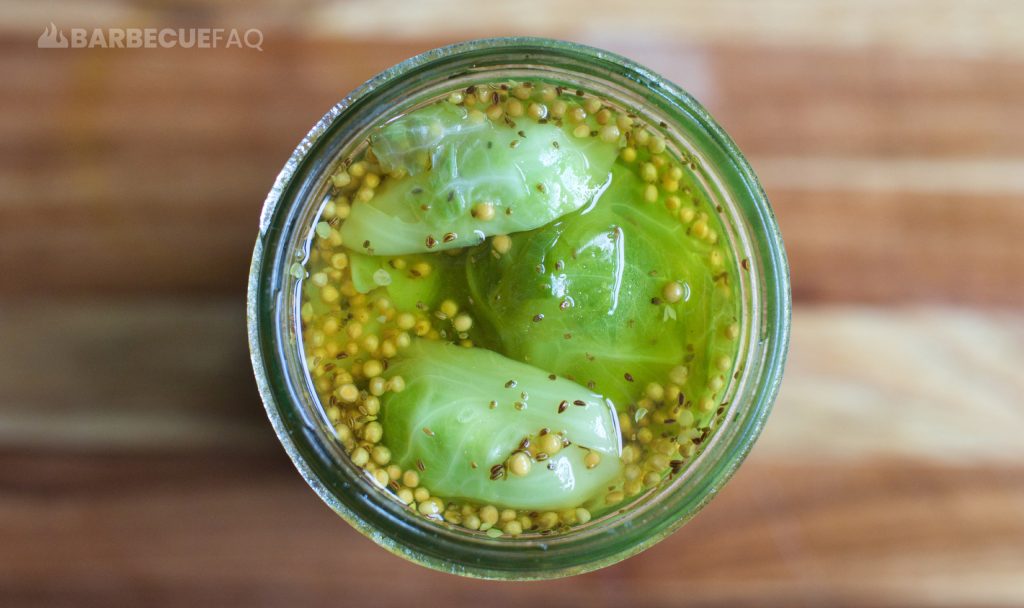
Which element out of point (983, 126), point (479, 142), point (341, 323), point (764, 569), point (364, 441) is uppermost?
point (983, 126)

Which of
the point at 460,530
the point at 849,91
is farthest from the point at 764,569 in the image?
the point at 849,91

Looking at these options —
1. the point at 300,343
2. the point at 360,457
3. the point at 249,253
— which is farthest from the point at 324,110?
the point at 360,457

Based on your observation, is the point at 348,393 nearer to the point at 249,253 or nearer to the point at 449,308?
the point at 449,308

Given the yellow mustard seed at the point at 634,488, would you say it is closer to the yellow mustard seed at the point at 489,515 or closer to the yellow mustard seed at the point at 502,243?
the yellow mustard seed at the point at 489,515

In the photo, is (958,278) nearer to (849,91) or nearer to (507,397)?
(849,91)

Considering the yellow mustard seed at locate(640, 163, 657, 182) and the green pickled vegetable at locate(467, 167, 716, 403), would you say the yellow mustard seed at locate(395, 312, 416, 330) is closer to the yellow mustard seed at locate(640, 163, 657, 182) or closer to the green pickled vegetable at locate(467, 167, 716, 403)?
the green pickled vegetable at locate(467, 167, 716, 403)

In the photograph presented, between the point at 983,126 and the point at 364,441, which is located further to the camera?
the point at 983,126

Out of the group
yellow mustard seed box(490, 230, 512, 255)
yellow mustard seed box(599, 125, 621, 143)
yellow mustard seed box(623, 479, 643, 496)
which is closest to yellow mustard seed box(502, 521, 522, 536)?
yellow mustard seed box(623, 479, 643, 496)
